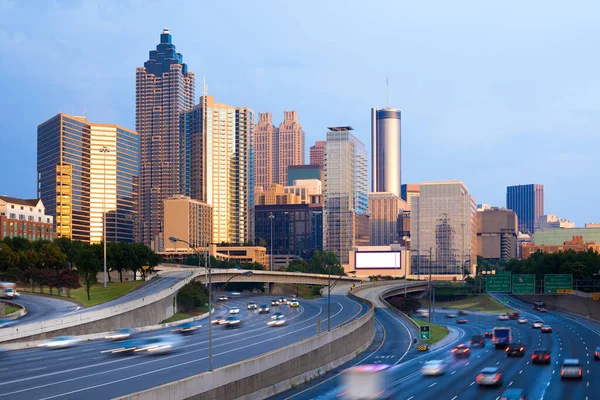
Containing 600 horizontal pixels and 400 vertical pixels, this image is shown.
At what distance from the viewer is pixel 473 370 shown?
74.1m

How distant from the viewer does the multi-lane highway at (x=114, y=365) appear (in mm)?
48250

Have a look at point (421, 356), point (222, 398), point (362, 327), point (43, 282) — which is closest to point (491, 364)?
point (421, 356)

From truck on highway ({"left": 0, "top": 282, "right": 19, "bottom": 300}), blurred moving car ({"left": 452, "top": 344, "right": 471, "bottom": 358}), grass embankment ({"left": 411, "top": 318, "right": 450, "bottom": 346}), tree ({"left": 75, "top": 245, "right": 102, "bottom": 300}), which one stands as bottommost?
grass embankment ({"left": 411, "top": 318, "right": 450, "bottom": 346})

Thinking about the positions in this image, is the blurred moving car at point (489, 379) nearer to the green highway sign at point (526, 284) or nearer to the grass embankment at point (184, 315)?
the green highway sign at point (526, 284)

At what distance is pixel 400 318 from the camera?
131m

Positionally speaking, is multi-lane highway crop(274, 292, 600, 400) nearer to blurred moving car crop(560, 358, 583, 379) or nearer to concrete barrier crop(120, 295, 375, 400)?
blurred moving car crop(560, 358, 583, 379)

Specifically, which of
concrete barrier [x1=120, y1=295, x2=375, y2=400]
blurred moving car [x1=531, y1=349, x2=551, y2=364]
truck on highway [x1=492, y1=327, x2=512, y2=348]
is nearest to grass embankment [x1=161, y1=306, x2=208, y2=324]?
concrete barrier [x1=120, y1=295, x2=375, y2=400]

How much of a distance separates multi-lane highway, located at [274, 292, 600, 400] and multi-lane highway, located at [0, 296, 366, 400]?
26.8ft

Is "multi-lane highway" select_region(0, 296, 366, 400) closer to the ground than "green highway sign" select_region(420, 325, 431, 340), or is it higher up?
higher up

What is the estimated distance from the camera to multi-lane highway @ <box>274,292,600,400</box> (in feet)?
193

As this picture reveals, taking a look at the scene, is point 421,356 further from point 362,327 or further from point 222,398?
point 222,398

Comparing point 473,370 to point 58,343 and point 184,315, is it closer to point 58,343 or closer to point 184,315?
point 58,343

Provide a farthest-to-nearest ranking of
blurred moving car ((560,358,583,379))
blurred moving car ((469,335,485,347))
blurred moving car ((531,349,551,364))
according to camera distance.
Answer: blurred moving car ((469,335,485,347)) → blurred moving car ((531,349,551,364)) → blurred moving car ((560,358,583,379))

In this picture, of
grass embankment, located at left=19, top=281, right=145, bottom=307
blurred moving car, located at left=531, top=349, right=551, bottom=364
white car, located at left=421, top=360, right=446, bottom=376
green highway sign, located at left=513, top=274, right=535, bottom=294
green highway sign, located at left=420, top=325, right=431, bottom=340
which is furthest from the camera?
green highway sign, located at left=513, top=274, right=535, bottom=294
